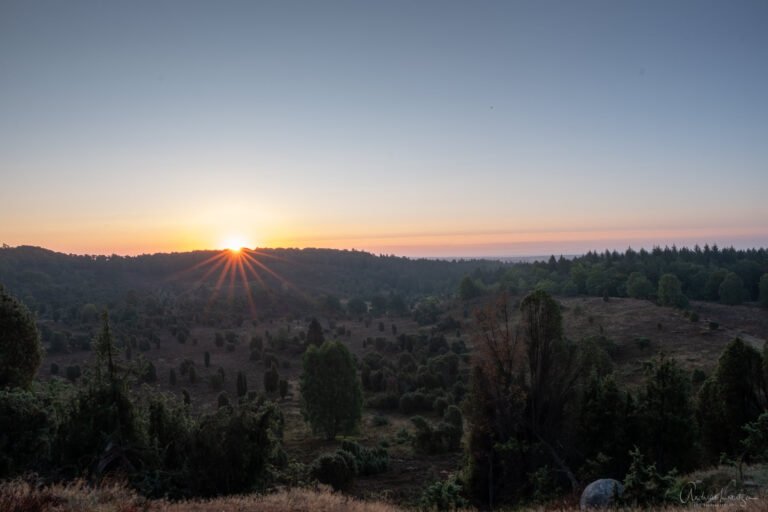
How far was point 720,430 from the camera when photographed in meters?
19.4

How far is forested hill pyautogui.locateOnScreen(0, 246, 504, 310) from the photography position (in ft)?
382

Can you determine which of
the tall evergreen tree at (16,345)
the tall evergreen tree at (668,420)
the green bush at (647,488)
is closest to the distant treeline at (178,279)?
the tall evergreen tree at (16,345)

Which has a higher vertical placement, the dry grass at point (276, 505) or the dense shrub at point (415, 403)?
the dry grass at point (276, 505)

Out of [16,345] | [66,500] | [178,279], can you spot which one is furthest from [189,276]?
[66,500]

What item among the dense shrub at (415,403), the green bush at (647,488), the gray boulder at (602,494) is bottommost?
the dense shrub at (415,403)

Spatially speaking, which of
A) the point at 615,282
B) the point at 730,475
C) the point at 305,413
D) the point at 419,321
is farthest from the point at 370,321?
the point at 730,475

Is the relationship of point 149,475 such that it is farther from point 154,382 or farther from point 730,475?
point 154,382

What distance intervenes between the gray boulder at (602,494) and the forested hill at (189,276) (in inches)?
4253

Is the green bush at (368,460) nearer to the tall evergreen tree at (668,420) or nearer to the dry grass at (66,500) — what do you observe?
the tall evergreen tree at (668,420)

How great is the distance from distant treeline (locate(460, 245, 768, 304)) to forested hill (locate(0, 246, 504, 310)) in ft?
112

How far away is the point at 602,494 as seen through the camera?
12.9 m

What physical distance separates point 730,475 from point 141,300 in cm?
10953

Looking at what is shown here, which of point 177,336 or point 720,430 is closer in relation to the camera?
point 720,430

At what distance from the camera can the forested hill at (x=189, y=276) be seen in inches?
4584
